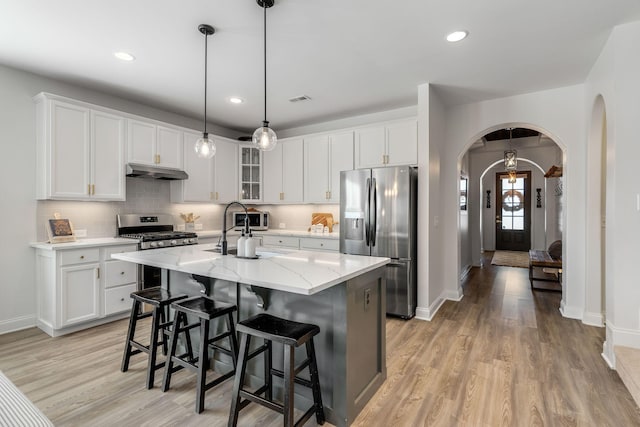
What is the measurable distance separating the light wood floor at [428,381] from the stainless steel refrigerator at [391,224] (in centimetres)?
42

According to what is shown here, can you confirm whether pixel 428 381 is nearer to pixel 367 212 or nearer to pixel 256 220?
pixel 367 212

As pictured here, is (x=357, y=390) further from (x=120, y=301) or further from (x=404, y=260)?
(x=120, y=301)

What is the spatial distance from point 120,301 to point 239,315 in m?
2.11

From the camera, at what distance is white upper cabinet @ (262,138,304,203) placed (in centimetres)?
517

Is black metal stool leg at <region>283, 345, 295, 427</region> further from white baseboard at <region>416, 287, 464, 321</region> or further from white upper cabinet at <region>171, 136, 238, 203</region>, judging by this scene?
white upper cabinet at <region>171, 136, 238, 203</region>

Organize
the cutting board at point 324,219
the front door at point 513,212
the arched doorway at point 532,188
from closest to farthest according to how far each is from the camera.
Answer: the cutting board at point 324,219 → the arched doorway at point 532,188 → the front door at point 513,212

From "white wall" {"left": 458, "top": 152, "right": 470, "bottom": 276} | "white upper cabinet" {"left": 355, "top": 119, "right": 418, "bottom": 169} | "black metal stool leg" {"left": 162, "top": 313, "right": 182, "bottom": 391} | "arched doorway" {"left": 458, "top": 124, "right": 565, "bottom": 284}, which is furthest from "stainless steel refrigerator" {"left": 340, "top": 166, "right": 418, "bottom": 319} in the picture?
"arched doorway" {"left": 458, "top": 124, "right": 565, "bottom": 284}

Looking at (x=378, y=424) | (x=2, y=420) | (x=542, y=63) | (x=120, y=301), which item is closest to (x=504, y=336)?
(x=378, y=424)

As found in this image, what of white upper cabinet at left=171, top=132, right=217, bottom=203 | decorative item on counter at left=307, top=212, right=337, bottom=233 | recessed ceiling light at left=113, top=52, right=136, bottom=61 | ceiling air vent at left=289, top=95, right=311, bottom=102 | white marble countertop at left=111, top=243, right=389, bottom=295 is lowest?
white marble countertop at left=111, top=243, right=389, bottom=295

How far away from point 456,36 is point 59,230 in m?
4.32

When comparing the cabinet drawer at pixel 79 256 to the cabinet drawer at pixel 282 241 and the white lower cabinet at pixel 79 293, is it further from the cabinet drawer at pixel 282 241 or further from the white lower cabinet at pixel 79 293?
the cabinet drawer at pixel 282 241

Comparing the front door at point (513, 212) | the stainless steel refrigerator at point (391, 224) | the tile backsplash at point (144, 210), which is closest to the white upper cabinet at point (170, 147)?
the tile backsplash at point (144, 210)

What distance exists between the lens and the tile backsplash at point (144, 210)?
3650mm

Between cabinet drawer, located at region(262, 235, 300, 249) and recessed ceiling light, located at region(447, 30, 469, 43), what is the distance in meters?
3.15
